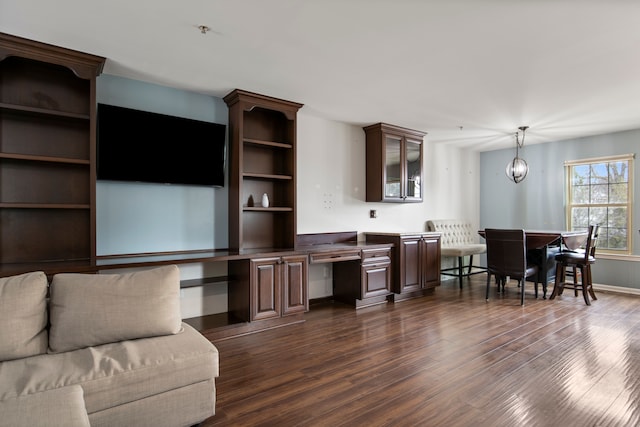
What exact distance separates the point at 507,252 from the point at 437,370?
2751 mm

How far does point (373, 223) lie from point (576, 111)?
297cm

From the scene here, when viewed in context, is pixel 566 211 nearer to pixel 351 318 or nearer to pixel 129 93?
pixel 351 318

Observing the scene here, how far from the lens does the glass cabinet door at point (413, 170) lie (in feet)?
17.8

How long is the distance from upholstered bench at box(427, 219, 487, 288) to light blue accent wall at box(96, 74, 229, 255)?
3734mm

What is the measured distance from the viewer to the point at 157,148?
3475mm

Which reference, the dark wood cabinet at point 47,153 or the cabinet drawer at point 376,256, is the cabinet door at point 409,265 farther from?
the dark wood cabinet at point 47,153

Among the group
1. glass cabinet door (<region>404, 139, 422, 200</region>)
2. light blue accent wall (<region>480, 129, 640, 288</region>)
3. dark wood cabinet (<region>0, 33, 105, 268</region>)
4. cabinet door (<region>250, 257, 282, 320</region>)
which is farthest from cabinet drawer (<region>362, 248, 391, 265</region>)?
light blue accent wall (<region>480, 129, 640, 288</region>)

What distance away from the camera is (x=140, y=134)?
3367 mm

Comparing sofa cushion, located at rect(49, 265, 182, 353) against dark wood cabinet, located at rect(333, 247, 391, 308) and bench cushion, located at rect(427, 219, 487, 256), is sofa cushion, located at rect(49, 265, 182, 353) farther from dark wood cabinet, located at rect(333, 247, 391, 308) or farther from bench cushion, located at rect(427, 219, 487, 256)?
bench cushion, located at rect(427, 219, 487, 256)

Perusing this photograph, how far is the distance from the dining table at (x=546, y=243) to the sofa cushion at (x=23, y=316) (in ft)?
17.3

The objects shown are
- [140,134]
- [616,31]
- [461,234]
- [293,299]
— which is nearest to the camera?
[616,31]

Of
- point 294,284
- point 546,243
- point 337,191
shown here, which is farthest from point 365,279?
point 546,243

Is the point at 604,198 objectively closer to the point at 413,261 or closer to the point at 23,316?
the point at 413,261

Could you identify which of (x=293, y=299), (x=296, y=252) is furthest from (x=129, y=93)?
(x=293, y=299)
